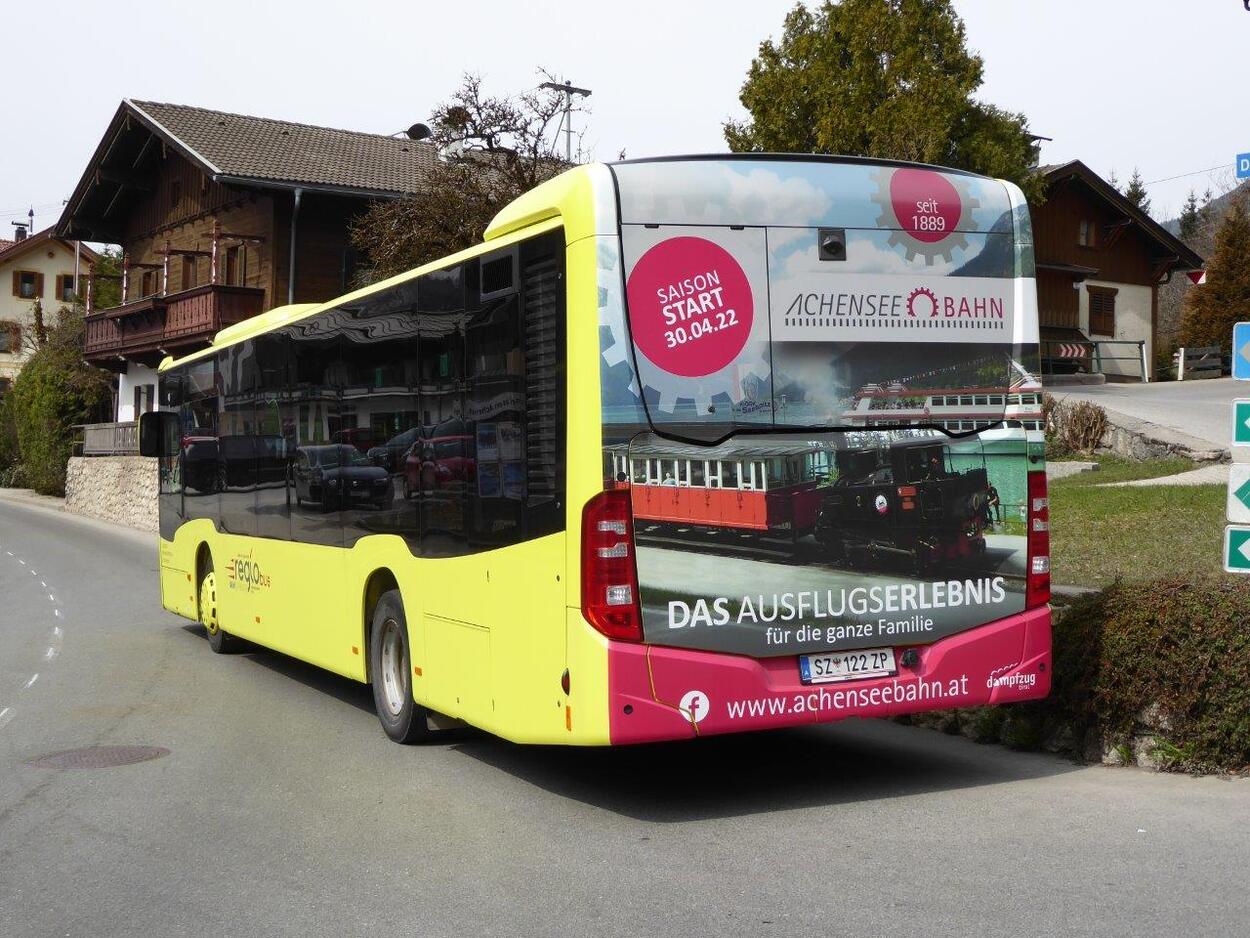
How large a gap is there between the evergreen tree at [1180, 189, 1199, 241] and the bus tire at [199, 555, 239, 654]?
85.0 meters

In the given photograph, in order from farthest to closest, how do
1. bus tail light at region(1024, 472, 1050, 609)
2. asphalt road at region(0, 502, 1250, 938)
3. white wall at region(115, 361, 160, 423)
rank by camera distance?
1. white wall at region(115, 361, 160, 423)
2. bus tail light at region(1024, 472, 1050, 609)
3. asphalt road at region(0, 502, 1250, 938)

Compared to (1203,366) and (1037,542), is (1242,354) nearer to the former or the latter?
(1037,542)

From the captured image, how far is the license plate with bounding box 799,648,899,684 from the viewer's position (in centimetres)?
705

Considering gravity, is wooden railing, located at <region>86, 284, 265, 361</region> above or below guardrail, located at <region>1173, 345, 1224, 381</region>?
above

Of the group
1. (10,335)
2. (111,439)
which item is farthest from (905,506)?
(10,335)

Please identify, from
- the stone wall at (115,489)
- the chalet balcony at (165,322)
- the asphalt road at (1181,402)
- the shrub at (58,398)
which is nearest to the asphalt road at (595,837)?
the asphalt road at (1181,402)

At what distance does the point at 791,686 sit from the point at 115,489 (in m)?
37.2

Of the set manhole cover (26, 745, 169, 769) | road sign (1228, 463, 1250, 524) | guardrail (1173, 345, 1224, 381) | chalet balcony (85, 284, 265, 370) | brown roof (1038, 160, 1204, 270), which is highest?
brown roof (1038, 160, 1204, 270)

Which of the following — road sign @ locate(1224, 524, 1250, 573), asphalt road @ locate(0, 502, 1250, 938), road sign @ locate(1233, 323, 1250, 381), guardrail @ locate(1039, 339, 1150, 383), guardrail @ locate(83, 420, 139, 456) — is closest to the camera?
asphalt road @ locate(0, 502, 1250, 938)

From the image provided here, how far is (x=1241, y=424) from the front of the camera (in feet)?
26.3

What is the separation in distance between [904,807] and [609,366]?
264cm

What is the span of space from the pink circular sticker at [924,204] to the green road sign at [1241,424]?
6.54 ft

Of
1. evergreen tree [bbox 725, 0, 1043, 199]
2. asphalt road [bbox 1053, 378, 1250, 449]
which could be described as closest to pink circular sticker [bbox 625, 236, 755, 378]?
asphalt road [bbox 1053, 378, 1250, 449]

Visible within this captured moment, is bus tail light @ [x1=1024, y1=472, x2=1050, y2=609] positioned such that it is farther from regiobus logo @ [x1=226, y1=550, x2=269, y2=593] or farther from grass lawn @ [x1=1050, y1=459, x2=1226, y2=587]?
regiobus logo @ [x1=226, y1=550, x2=269, y2=593]
